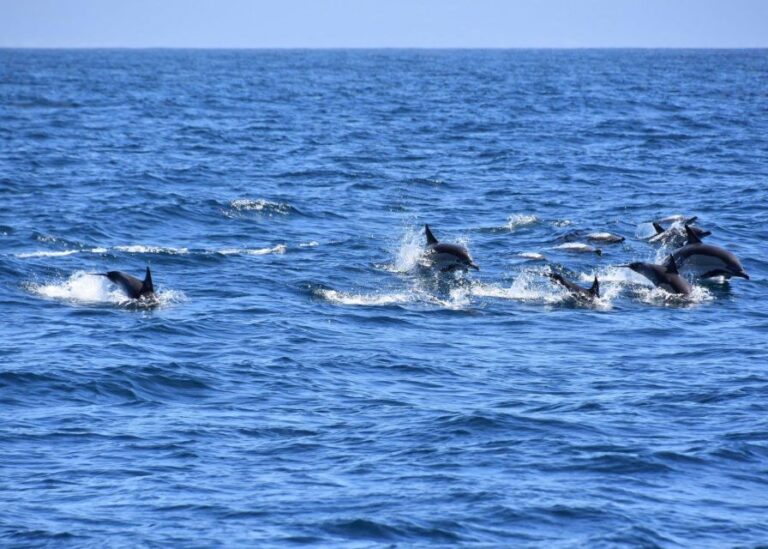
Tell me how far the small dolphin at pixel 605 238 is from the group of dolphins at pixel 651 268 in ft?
9.19

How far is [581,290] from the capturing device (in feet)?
85.6

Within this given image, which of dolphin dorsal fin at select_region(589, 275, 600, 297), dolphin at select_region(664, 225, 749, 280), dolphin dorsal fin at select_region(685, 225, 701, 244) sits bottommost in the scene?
dolphin dorsal fin at select_region(589, 275, 600, 297)

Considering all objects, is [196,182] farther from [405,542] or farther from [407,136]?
[405,542]

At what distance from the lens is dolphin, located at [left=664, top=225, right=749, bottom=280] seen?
27688 mm

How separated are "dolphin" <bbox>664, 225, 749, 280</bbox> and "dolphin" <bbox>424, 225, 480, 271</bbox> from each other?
13.3 ft

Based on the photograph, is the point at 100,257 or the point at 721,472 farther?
the point at 100,257

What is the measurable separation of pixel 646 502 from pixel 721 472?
147 cm

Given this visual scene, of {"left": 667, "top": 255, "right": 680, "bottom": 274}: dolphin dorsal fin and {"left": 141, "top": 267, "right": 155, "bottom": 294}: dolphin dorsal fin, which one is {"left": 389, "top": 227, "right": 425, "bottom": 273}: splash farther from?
{"left": 141, "top": 267, "right": 155, "bottom": 294}: dolphin dorsal fin

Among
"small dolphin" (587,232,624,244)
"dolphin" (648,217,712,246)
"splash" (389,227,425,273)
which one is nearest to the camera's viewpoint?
"splash" (389,227,425,273)

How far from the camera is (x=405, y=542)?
13992 millimetres

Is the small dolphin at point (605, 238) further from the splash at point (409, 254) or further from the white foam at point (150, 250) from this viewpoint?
the white foam at point (150, 250)

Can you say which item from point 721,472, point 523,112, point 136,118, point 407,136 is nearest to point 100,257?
point 721,472

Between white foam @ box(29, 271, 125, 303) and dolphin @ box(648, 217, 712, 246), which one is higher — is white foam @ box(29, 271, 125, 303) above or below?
below

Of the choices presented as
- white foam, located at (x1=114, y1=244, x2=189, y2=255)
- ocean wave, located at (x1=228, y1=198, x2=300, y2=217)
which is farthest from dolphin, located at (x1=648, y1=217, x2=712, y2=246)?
white foam, located at (x1=114, y1=244, x2=189, y2=255)
